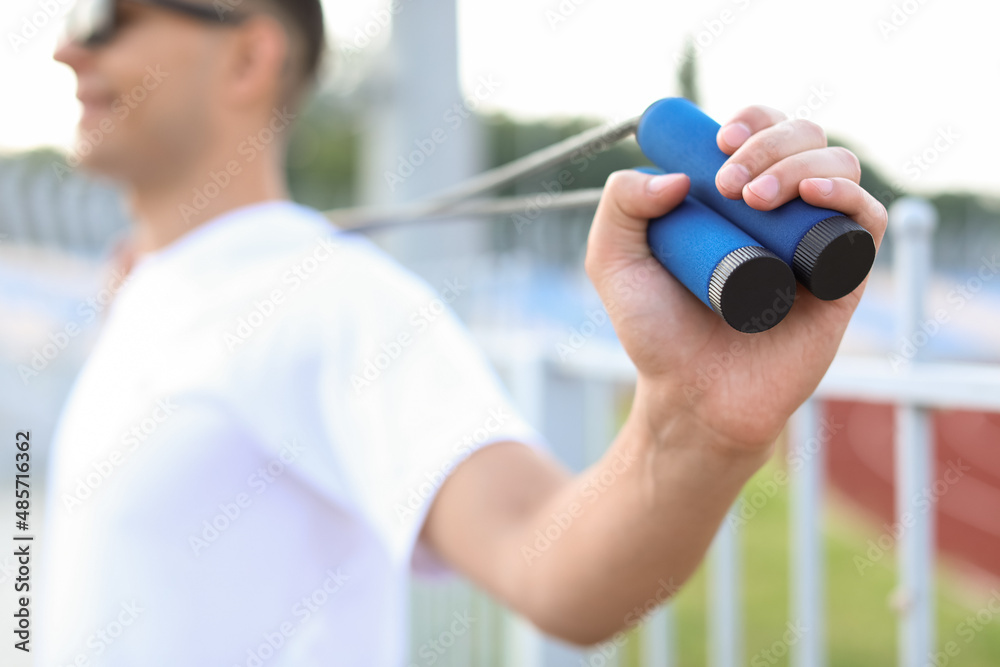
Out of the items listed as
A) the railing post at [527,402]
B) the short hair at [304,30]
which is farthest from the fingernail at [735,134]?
the railing post at [527,402]

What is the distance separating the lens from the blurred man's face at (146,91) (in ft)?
3.59

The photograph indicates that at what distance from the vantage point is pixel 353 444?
79 centimetres

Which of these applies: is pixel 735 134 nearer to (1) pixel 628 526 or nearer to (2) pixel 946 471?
(1) pixel 628 526

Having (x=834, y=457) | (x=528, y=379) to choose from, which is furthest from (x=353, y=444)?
(x=834, y=457)

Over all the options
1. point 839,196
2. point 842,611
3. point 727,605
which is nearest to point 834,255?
point 839,196

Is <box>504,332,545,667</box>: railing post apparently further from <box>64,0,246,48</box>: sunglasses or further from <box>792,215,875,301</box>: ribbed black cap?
<box>792,215,875,301</box>: ribbed black cap

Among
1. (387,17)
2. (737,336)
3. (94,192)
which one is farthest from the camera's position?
(387,17)

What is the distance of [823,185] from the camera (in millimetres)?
406

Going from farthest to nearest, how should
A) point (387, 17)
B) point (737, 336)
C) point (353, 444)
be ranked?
point (387, 17), point (353, 444), point (737, 336)

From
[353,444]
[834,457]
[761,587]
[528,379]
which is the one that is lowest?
[834,457]

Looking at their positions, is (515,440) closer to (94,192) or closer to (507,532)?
(507,532)

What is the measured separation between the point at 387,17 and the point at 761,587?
3951 millimetres

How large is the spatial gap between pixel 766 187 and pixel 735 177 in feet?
0.07

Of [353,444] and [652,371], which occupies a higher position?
[652,371]
